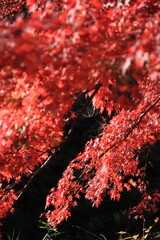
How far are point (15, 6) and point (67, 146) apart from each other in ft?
16.8

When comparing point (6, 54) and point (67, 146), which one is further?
point (67, 146)

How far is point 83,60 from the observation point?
2.04 meters

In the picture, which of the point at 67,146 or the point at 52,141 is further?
the point at 67,146

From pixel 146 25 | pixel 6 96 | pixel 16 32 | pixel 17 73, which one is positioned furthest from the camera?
pixel 6 96

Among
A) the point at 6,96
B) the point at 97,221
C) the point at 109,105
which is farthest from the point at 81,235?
the point at 6,96

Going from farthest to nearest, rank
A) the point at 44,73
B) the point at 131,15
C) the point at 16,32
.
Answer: the point at 44,73, the point at 131,15, the point at 16,32

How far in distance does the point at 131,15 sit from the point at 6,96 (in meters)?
1.41

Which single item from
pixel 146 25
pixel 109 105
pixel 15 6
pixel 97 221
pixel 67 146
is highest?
pixel 15 6

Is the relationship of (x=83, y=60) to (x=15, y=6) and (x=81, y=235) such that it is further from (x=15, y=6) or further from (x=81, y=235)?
(x=81, y=235)

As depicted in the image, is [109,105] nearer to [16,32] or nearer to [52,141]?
[52,141]

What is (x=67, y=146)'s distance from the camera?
11.0 metres

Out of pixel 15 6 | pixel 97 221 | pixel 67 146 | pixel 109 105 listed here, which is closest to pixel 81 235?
pixel 97 221

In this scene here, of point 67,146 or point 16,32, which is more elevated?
point 16,32

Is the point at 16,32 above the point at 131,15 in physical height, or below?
above
